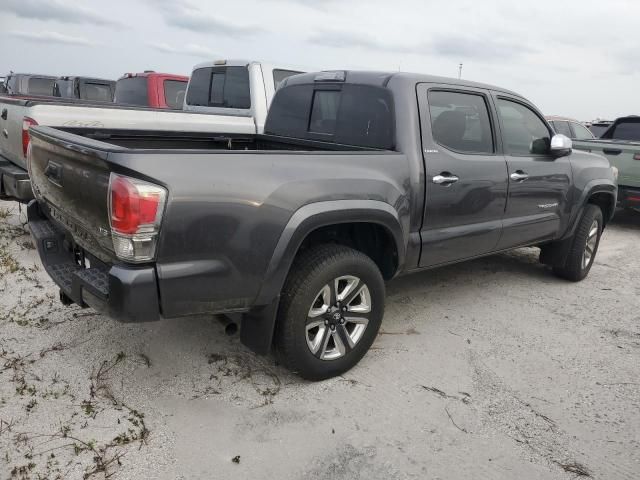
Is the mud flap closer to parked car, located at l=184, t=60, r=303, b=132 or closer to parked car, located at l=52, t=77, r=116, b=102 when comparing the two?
parked car, located at l=184, t=60, r=303, b=132

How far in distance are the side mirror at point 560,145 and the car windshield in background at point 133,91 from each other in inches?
238

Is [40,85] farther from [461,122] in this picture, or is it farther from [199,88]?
[461,122]

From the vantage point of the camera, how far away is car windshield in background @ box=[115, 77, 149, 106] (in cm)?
819

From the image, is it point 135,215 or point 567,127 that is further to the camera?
point 567,127

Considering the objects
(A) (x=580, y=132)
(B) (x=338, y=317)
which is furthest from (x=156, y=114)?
(A) (x=580, y=132)

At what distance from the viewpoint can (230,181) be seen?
2463 mm

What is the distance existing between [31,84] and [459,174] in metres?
13.5

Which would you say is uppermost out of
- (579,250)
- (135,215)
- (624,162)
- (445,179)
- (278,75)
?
(278,75)

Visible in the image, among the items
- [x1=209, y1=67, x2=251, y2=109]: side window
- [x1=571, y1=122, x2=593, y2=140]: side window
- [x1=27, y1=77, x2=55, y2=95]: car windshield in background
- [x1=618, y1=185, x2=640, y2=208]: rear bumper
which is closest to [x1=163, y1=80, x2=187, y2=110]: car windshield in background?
[x1=209, y1=67, x2=251, y2=109]: side window

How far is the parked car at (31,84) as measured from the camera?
44.5 feet

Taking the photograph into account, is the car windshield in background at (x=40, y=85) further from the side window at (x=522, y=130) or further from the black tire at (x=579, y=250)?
the black tire at (x=579, y=250)

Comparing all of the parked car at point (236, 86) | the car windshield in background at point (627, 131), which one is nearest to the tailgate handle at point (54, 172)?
the parked car at point (236, 86)

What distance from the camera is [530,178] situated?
4.30 m

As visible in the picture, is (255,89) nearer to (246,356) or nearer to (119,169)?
(246,356)
